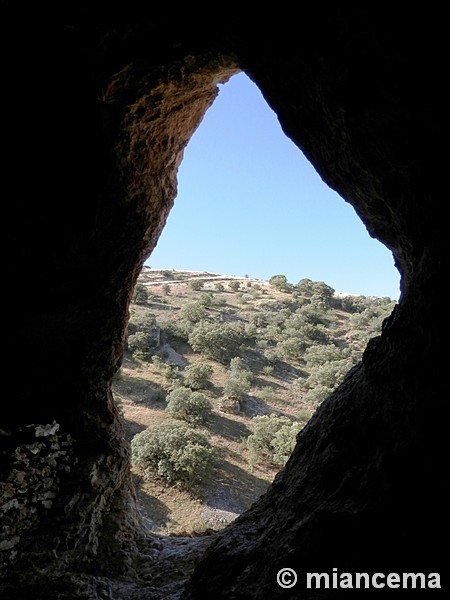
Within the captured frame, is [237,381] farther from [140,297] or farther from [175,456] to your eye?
[140,297]

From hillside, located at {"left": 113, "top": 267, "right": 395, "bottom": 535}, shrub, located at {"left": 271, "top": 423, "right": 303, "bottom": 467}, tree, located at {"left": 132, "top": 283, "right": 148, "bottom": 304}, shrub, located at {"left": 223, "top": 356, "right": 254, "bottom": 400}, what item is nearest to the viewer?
hillside, located at {"left": 113, "top": 267, "right": 395, "bottom": 535}

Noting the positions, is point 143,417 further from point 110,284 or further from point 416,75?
point 416,75

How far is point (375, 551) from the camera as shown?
265cm

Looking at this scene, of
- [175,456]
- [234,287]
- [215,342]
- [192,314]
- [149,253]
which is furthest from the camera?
[234,287]

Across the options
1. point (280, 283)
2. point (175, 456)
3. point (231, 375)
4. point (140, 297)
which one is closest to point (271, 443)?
point (175, 456)

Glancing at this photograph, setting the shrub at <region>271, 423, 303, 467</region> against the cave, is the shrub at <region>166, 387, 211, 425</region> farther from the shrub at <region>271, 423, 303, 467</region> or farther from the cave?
the cave

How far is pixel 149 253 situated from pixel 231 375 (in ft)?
66.6

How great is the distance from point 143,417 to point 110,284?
15.3 metres

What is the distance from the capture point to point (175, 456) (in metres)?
15.3

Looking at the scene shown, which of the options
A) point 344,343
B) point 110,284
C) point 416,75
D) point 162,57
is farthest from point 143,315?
point 416,75

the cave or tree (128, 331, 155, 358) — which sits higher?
the cave

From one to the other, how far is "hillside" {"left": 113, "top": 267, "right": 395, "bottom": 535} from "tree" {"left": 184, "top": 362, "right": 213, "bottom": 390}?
63mm

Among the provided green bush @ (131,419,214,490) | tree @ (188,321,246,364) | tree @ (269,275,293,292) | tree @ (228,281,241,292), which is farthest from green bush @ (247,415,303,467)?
tree @ (269,275,293,292)

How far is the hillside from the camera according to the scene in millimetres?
14628
